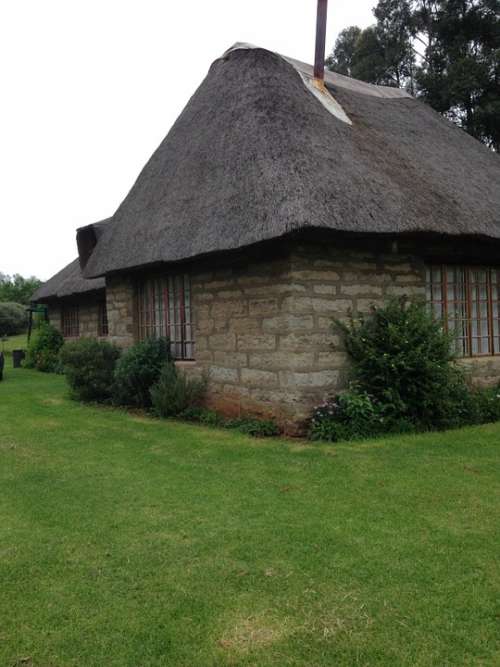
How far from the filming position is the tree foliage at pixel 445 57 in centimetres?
1819

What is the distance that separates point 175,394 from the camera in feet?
27.7

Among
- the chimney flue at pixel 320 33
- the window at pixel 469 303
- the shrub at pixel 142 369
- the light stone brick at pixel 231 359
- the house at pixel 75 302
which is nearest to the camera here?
the light stone brick at pixel 231 359

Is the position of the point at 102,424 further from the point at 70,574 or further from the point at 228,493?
the point at 70,574

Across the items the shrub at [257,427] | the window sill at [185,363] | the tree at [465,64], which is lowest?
the shrub at [257,427]

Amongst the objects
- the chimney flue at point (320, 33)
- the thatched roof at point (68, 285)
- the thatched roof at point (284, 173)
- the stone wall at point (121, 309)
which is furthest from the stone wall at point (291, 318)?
the thatched roof at point (68, 285)

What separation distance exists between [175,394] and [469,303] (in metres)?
4.74

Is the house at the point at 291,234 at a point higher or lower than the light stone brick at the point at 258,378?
higher

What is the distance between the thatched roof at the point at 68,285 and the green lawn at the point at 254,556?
32.3 feet

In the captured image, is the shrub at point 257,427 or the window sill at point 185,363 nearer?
the shrub at point 257,427

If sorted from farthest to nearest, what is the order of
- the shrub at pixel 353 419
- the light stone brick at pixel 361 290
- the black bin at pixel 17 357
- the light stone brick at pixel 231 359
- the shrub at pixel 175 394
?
the black bin at pixel 17 357, the shrub at pixel 175 394, the light stone brick at pixel 231 359, the light stone brick at pixel 361 290, the shrub at pixel 353 419

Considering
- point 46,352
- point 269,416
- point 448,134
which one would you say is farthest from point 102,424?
point 46,352

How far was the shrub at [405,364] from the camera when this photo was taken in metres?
6.91

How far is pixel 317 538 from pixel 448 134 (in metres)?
9.45

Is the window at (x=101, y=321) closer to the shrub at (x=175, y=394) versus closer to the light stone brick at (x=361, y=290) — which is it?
the shrub at (x=175, y=394)
